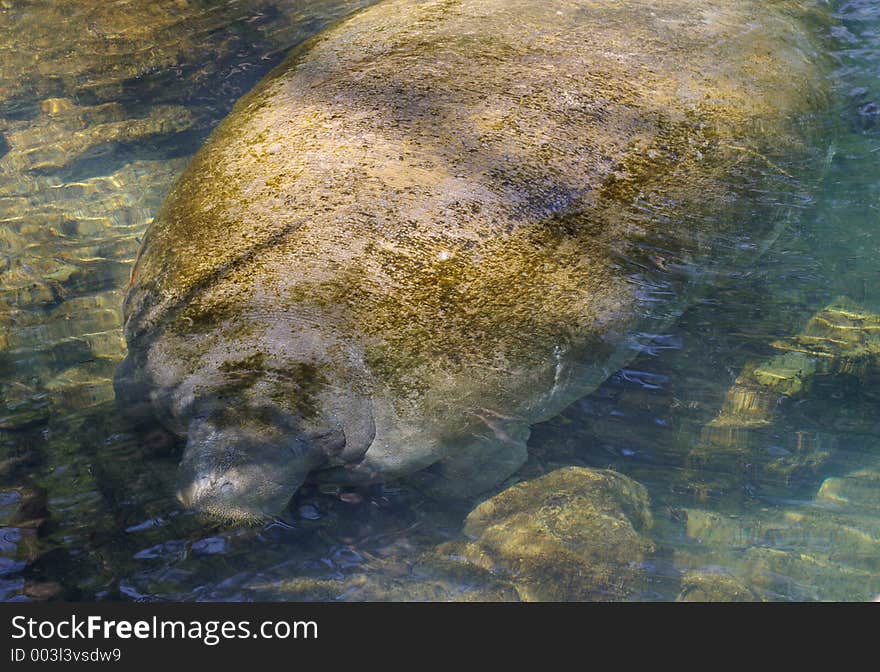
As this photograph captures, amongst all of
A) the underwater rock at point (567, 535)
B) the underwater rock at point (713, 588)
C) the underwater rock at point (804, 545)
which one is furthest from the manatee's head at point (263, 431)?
the underwater rock at point (804, 545)

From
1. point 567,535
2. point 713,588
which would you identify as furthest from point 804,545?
point 567,535

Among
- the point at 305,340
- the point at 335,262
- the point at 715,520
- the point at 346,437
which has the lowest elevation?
the point at 715,520

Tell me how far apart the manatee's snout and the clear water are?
118 millimetres

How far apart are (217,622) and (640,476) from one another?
81.8 inches

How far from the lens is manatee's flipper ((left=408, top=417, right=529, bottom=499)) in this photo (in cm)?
340

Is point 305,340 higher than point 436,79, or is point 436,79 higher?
point 436,79

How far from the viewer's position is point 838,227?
4582 mm

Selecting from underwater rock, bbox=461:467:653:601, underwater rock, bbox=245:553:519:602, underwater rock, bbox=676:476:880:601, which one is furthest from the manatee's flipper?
underwater rock, bbox=676:476:880:601

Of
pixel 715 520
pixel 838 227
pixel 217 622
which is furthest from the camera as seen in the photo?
pixel 838 227

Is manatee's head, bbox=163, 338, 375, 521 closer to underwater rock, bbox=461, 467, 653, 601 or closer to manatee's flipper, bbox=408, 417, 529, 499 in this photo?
manatee's flipper, bbox=408, 417, 529, 499

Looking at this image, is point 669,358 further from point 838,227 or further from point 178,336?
point 178,336

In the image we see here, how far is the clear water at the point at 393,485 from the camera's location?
9.95 ft

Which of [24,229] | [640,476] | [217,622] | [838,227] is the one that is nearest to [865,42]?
[838,227]

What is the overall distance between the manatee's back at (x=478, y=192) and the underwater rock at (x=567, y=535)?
1.49 feet
